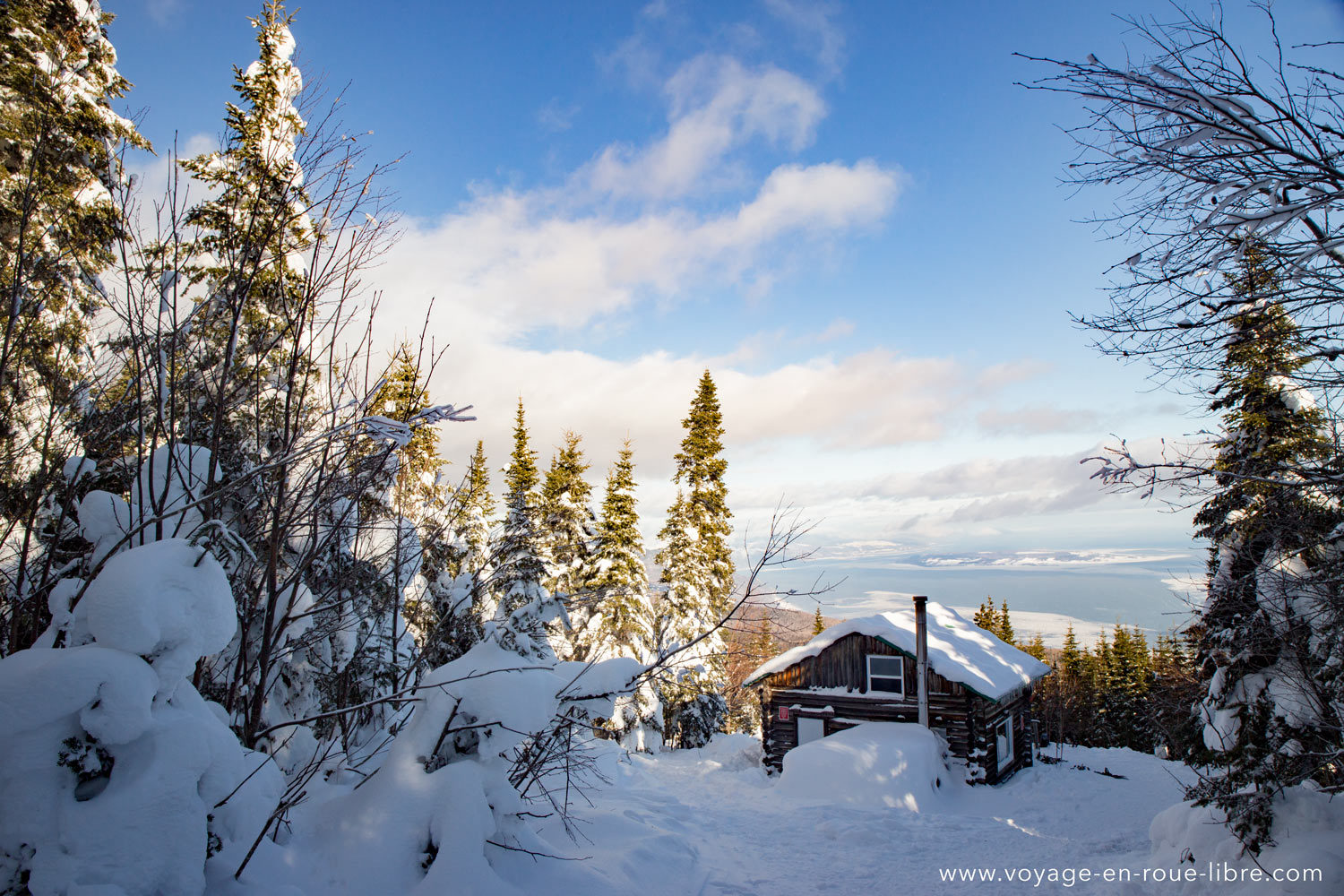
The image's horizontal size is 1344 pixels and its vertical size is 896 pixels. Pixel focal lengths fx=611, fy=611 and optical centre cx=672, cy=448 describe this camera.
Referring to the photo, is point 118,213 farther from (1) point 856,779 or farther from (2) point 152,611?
(1) point 856,779

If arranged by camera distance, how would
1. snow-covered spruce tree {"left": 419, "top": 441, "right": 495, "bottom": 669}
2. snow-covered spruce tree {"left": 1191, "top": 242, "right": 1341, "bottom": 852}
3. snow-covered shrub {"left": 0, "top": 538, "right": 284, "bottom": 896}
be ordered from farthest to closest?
snow-covered spruce tree {"left": 419, "top": 441, "right": 495, "bottom": 669} → snow-covered spruce tree {"left": 1191, "top": 242, "right": 1341, "bottom": 852} → snow-covered shrub {"left": 0, "top": 538, "right": 284, "bottom": 896}

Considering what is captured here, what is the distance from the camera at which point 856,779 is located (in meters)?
13.3

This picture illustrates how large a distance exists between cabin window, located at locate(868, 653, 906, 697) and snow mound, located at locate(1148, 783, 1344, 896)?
339 inches

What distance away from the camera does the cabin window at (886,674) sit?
1691cm

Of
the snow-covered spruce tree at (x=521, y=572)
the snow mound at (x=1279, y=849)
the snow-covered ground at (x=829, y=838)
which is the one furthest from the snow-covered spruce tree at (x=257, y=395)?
the snow mound at (x=1279, y=849)

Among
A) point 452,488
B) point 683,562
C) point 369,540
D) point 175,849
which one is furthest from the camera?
point 683,562

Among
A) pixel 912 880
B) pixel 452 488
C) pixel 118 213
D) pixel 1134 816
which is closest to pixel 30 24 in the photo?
pixel 118 213

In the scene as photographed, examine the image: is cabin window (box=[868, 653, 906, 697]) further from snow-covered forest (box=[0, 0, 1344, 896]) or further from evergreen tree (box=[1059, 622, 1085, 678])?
evergreen tree (box=[1059, 622, 1085, 678])

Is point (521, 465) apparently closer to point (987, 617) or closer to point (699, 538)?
point (699, 538)

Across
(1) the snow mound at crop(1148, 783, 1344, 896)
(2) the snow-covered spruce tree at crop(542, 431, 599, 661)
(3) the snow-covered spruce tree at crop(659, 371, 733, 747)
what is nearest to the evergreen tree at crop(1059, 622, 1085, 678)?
(3) the snow-covered spruce tree at crop(659, 371, 733, 747)

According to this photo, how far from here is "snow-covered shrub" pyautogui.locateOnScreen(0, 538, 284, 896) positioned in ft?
7.29

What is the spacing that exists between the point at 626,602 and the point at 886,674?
26.6 ft

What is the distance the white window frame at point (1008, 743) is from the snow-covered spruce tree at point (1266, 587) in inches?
288

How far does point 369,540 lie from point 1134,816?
1662cm
